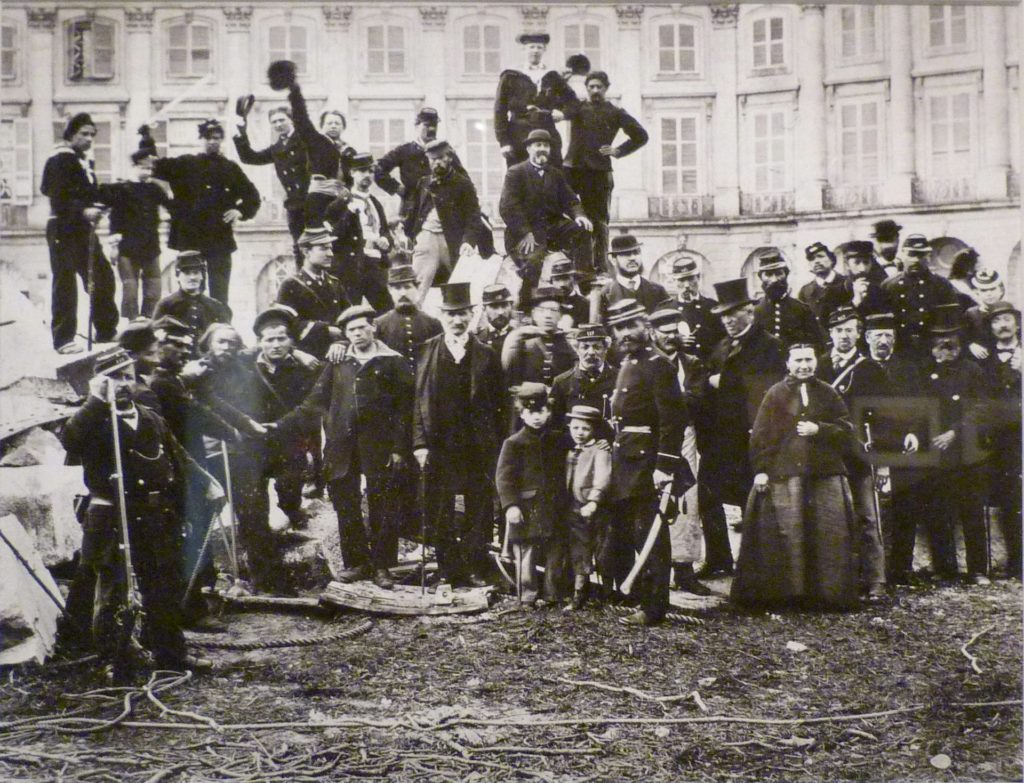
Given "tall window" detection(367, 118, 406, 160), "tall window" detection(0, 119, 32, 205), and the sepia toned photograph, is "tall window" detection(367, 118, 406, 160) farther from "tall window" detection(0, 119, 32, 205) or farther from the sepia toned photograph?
"tall window" detection(0, 119, 32, 205)

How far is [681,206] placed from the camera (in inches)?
162

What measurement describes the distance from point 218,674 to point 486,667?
103 centimetres

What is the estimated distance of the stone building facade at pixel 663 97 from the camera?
13.0ft

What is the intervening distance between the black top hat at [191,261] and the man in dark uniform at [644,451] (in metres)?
1.77

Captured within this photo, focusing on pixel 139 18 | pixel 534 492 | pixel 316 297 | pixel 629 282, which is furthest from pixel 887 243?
pixel 139 18

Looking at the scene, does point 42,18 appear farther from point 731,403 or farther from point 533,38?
point 731,403

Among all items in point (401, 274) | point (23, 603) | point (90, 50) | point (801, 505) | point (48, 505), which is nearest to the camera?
point (23, 603)

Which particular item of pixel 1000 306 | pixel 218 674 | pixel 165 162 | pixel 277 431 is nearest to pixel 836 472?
pixel 1000 306

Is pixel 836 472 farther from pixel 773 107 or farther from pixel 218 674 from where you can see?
pixel 218 674

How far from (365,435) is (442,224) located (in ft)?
3.11

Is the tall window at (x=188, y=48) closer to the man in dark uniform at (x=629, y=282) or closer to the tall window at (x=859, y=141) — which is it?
the man in dark uniform at (x=629, y=282)

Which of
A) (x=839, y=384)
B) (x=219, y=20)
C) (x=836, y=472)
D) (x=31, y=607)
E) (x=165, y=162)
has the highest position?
(x=219, y=20)

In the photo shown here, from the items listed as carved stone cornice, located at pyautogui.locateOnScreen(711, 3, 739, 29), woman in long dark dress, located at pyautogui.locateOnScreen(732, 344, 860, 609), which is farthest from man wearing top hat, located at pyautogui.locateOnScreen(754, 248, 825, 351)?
carved stone cornice, located at pyautogui.locateOnScreen(711, 3, 739, 29)

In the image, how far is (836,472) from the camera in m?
4.06
